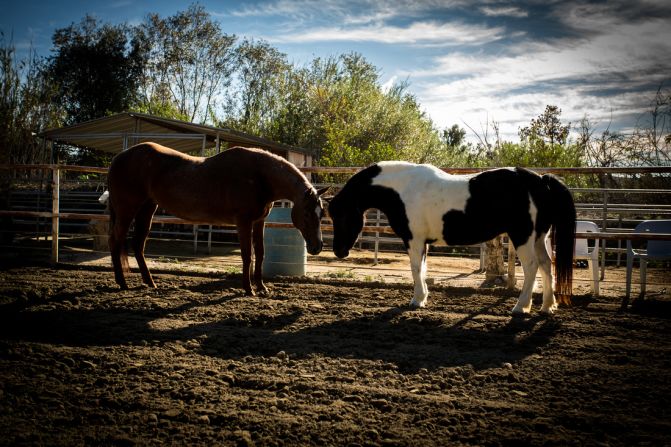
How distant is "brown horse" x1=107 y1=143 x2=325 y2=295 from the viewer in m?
4.88

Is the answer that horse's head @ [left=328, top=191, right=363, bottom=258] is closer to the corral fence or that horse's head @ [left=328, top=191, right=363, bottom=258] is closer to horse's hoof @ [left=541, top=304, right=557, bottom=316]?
the corral fence

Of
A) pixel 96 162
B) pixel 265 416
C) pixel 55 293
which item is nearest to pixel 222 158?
pixel 55 293

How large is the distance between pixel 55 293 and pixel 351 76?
19.6 meters

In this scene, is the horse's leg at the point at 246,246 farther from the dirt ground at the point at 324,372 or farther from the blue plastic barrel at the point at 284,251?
the blue plastic barrel at the point at 284,251

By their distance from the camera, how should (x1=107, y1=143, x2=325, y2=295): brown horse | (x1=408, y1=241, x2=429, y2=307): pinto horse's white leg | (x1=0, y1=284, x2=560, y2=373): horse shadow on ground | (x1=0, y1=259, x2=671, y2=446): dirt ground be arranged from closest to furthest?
(x1=0, y1=259, x2=671, y2=446): dirt ground, (x1=0, y1=284, x2=560, y2=373): horse shadow on ground, (x1=408, y1=241, x2=429, y2=307): pinto horse's white leg, (x1=107, y1=143, x2=325, y2=295): brown horse

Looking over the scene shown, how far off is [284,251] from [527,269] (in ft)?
10.6

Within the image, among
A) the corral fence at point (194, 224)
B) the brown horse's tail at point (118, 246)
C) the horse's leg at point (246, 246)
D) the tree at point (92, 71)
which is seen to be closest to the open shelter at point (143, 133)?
the corral fence at point (194, 224)

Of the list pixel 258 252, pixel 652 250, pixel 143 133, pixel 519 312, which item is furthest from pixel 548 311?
pixel 143 133

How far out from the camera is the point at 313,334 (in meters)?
3.43

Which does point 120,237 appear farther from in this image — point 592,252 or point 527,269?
point 592,252

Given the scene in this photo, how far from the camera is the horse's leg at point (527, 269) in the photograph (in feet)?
13.2

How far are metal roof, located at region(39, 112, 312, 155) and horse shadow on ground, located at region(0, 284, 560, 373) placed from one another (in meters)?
7.54

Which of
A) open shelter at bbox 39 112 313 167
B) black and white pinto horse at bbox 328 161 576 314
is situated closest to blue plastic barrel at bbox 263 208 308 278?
black and white pinto horse at bbox 328 161 576 314

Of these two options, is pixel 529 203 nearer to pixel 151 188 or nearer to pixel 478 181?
pixel 478 181
